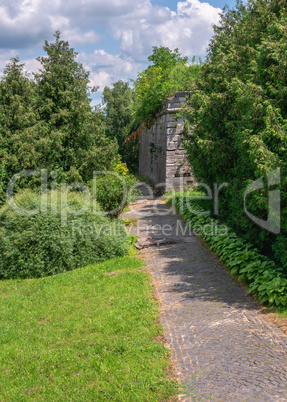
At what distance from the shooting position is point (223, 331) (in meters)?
5.35

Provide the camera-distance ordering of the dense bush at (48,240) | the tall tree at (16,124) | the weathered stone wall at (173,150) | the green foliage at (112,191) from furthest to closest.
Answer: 1. the weathered stone wall at (173,150)
2. the green foliage at (112,191)
3. the tall tree at (16,124)
4. the dense bush at (48,240)

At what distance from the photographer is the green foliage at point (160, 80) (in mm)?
16719

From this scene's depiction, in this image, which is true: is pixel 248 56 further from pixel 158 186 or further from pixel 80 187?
pixel 158 186

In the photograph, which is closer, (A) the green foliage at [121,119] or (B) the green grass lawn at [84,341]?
(B) the green grass lawn at [84,341]

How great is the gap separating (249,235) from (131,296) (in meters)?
2.99

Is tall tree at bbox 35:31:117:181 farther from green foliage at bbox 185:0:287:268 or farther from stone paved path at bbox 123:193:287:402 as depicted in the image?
stone paved path at bbox 123:193:287:402

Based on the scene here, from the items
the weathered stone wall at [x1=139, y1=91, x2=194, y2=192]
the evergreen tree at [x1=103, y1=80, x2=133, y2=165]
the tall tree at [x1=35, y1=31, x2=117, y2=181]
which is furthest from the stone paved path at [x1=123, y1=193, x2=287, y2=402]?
the evergreen tree at [x1=103, y1=80, x2=133, y2=165]

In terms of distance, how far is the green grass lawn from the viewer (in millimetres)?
4484

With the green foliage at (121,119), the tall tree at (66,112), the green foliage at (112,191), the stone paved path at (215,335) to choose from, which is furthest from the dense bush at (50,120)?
the green foliage at (121,119)

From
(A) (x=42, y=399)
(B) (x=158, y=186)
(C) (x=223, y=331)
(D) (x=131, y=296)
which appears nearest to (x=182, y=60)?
(B) (x=158, y=186)

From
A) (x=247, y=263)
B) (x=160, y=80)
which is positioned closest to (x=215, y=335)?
(x=247, y=263)

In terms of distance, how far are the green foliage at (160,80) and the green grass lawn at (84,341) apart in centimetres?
1011

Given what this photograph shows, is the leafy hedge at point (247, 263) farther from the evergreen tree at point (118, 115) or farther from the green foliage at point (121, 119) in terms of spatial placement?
the evergreen tree at point (118, 115)

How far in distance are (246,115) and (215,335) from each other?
13.9 ft
